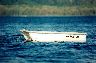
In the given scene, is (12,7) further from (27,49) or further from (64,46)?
(64,46)

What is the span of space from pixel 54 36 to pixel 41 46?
1.07 ft

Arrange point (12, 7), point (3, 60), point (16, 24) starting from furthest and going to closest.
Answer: point (16, 24) → point (12, 7) → point (3, 60)

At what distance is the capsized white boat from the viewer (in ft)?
26.2

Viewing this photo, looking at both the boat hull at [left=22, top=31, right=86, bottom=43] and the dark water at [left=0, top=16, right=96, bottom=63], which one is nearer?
the dark water at [left=0, top=16, right=96, bottom=63]

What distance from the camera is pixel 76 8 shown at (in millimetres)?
7453

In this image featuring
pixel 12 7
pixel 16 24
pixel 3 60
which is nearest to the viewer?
pixel 3 60

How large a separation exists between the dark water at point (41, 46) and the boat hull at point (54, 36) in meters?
0.08

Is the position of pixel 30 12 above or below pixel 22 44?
above

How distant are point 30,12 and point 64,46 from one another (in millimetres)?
1231

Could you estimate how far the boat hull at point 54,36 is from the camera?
801 cm

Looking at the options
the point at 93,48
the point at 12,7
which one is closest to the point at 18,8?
the point at 12,7

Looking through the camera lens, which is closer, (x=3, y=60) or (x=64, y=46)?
(x=3, y=60)

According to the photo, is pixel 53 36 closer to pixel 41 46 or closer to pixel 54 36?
pixel 54 36

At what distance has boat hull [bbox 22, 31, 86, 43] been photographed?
8.01 m
